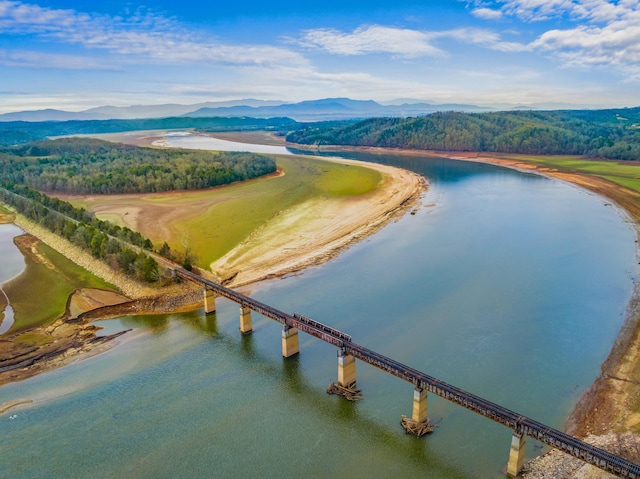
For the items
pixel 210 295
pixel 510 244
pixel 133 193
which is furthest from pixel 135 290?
pixel 133 193

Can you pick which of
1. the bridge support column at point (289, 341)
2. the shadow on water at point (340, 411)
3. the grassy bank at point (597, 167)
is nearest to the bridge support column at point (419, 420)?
the shadow on water at point (340, 411)

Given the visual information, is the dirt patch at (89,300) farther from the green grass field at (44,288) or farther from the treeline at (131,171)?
the treeline at (131,171)

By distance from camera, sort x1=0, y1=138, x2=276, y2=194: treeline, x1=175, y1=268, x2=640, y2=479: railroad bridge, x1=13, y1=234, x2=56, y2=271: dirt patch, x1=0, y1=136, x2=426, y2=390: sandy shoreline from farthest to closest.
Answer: x1=0, y1=138, x2=276, y2=194: treeline → x1=13, y1=234, x2=56, y2=271: dirt patch → x1=0, y1=136, x2=426, y2=390: sandy shoreline → x1=175, y1=268, x2=640, y2=479: railroad bridge

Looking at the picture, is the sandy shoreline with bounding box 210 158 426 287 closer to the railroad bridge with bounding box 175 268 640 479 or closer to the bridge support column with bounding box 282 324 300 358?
the railroad bridge with bounding box 175 268 640 479

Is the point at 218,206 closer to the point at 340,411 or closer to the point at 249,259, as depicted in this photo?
the point at 249,259

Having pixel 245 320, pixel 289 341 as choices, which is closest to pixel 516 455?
pixel 289 341

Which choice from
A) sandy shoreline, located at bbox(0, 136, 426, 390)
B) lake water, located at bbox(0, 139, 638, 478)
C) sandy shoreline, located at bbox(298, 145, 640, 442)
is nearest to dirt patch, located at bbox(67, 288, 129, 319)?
sandy shoreline, located at bbox(0, 136, 426, 390)
